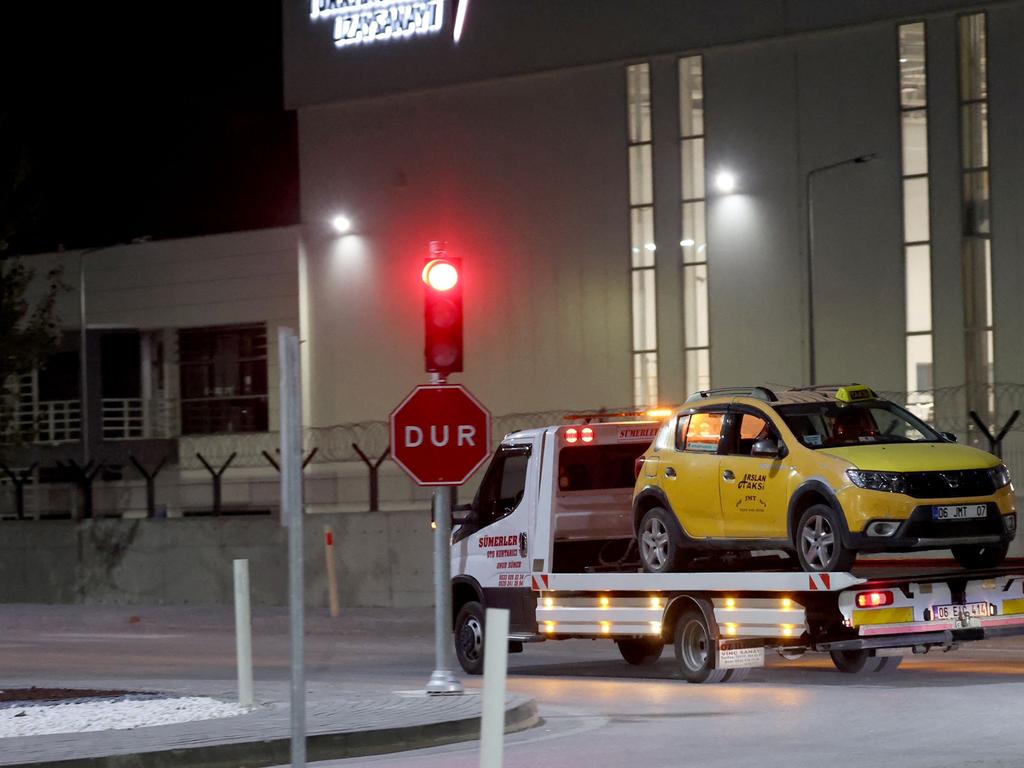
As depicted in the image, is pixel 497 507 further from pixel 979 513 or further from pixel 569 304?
pixel 569 304

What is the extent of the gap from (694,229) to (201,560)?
43.5ft

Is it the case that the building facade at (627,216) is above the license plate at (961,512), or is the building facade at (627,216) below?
above

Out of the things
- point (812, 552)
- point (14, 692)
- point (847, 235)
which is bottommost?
point (14, 692)

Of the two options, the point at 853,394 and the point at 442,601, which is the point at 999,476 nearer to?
the point at 853,394

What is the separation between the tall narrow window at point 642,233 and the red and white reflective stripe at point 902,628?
91.4ft

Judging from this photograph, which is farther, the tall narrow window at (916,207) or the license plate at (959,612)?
the tall narrow window at (916,207)

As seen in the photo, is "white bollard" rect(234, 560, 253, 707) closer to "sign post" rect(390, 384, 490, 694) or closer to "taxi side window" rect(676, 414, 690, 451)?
"sign post" rect(390, 384, 490, 694)

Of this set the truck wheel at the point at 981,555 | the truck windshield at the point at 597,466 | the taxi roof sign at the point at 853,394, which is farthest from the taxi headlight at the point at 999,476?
the truck windshield at the point at 597,466

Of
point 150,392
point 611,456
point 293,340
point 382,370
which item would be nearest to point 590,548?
point 611,456

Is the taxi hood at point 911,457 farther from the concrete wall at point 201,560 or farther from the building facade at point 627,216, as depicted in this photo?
the concrete wall at point 201,560

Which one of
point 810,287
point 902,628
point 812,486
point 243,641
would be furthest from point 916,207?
point 243,641

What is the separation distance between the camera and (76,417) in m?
56.9

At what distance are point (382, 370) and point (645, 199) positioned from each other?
7989 millimetres

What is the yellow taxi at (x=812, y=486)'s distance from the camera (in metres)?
15.9
